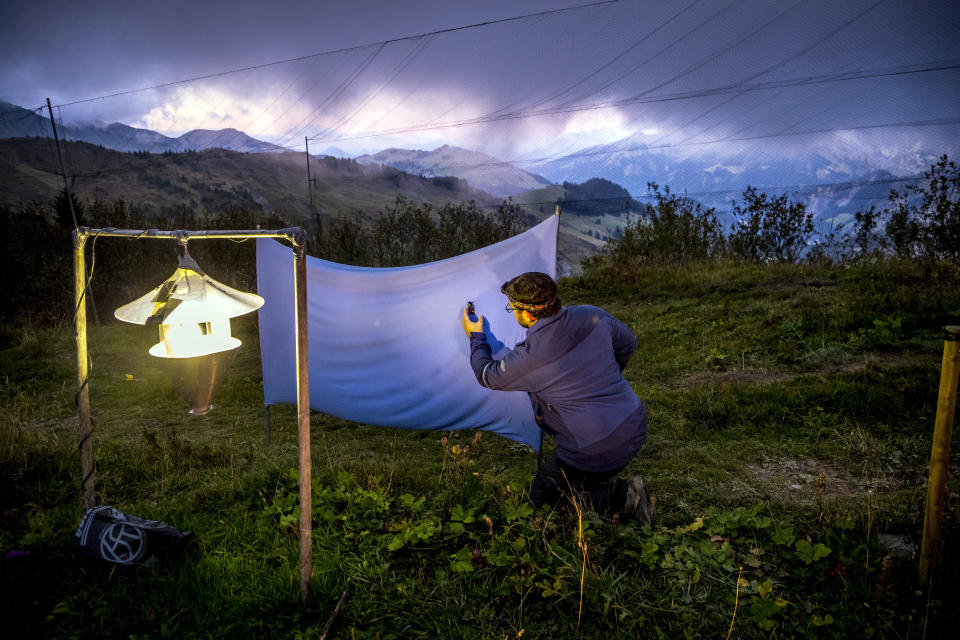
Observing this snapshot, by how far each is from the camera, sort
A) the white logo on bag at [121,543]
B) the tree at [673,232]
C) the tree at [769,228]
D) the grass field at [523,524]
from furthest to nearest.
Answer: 1. the tree at [673,232]
2. the tree at [769,228]
3. the white logo on bag at [121,543]
4. the grass field at [523,524]

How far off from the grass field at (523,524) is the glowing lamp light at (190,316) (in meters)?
1.10

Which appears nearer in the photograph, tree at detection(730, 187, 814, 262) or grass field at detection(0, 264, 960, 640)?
grass field at detection(0, 264, 960, 640)

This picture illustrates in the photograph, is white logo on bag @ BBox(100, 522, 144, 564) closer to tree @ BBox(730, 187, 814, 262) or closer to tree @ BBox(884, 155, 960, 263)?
tree @ BBox(884, 155, 960, 263)

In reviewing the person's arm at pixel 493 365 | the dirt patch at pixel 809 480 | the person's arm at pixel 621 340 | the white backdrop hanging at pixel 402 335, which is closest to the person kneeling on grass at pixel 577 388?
the person's arm at pixel 493 365

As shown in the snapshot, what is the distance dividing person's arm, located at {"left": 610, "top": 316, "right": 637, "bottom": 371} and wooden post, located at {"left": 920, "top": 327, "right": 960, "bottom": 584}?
1.39 metres

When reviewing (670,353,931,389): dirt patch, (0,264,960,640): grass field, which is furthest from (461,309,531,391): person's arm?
(670,353,931,389): dirt patch

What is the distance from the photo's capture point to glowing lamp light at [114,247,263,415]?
6.19 feet

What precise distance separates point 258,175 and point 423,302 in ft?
392

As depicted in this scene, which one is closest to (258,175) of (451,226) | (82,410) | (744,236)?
(451,226)

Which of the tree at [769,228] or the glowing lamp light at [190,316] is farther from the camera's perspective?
the tree at [769,228]

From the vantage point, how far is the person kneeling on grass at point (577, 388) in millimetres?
2654

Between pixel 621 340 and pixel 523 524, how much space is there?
4.08 feet

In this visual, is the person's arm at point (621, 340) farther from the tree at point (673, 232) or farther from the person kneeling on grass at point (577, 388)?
the tree at point (673, 232)

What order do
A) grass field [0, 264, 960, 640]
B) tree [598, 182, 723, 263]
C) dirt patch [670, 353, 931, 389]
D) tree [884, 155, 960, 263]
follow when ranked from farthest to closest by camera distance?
tree [598, 182, 723, 263] → tree [884, 155, 960, 263] → dirt patch [670, 353, 931, 389] → grass field [0, 264, 960, 640]
